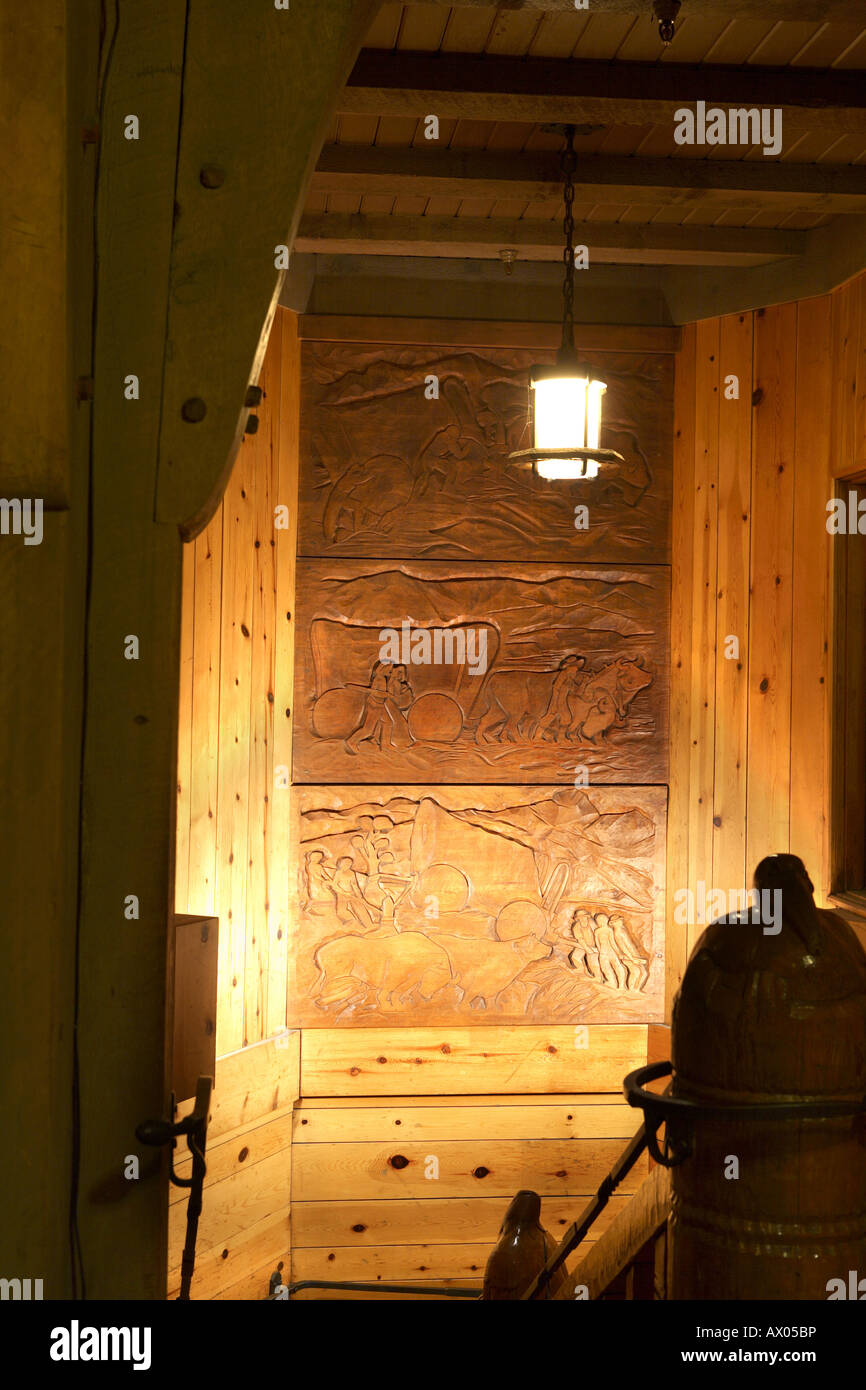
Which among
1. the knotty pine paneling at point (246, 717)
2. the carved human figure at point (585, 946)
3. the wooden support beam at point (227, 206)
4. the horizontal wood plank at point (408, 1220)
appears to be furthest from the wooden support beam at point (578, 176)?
the horizontal wood plank at point (408, 1220)

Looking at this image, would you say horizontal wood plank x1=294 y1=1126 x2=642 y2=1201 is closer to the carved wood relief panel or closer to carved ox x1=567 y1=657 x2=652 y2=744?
the carved wood relief panel

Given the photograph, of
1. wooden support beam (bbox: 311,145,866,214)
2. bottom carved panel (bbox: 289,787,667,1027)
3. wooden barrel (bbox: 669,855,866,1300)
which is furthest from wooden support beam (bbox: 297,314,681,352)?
wooden barrel (bbox: 669,855,866,1300)

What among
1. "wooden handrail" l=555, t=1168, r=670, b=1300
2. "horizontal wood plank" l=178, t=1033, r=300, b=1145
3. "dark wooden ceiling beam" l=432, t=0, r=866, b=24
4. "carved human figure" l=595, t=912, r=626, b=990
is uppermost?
"dark wooden ceiling beam" l=432, t=0, r=866, b=24

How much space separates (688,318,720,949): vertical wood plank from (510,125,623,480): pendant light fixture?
1.22 metres

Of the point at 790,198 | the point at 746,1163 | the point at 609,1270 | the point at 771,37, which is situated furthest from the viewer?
the point at 790,198

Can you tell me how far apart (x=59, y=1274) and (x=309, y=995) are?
3.32 metres

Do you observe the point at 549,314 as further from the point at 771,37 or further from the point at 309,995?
the point at 309,995

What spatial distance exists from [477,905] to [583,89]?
2703 millimetres

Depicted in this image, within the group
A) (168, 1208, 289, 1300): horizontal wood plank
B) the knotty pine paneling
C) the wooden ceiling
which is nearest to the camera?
the wooden ceiling

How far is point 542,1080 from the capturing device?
4.27 m

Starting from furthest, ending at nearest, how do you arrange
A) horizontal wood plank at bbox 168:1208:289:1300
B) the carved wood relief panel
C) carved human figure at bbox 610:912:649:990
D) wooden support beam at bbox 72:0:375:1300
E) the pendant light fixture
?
carved human figure at bbox 610:912:649:990 < the carved wood relief panel < horizontal wood plank at bbox 168:1208:289:1300 < the pendant light fixture < wooden support beam at bbox 72:0:375:1300

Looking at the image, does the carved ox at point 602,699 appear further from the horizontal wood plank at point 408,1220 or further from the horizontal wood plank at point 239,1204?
the horizontal wood plank at point 239,1204

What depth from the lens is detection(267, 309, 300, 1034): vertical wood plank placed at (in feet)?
13.5
